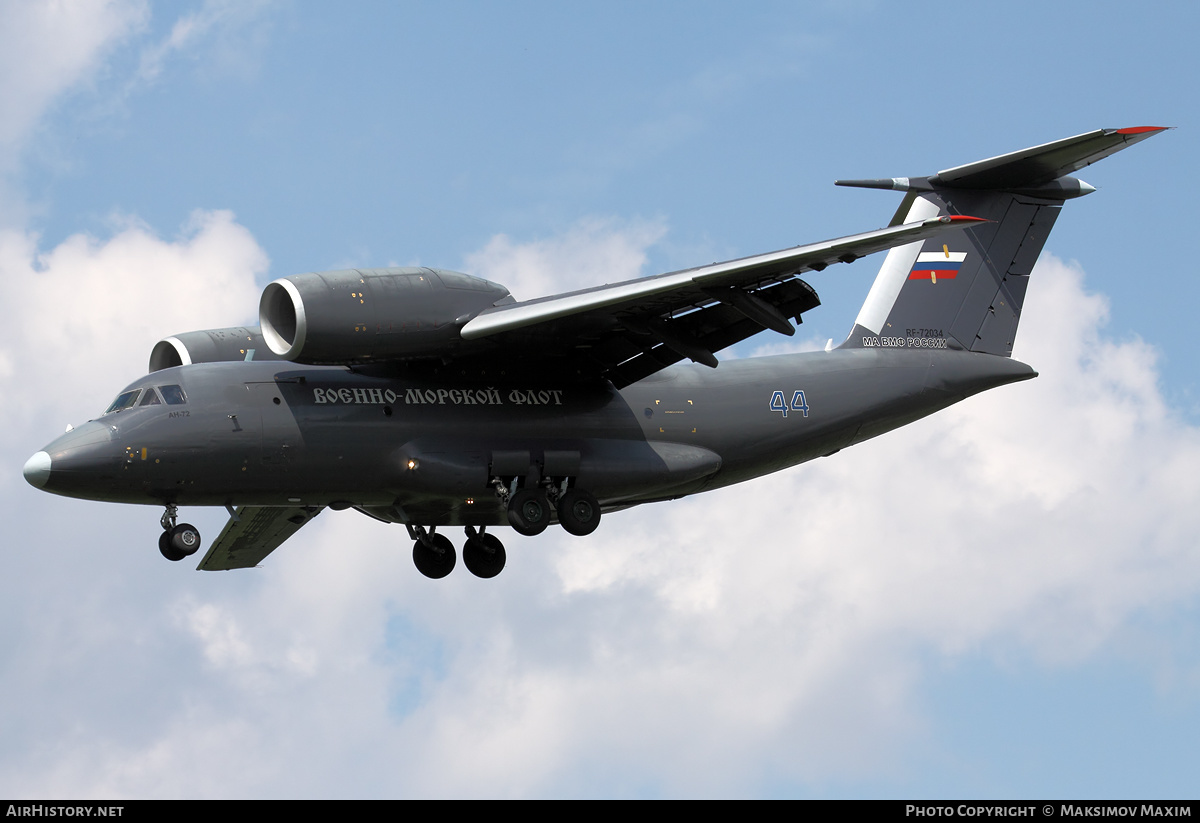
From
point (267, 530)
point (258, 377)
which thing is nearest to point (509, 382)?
point (258, 377)

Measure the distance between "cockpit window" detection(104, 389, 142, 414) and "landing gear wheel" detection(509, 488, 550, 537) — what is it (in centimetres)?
393

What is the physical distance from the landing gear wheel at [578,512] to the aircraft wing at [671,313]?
1404 mm

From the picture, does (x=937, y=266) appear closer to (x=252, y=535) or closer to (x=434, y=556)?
(x=434, y=556)

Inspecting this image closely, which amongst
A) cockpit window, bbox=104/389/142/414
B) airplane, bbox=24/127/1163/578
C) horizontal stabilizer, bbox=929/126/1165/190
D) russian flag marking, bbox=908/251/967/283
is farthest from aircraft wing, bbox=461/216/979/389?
cockpit window, bbox=104/389/142/414

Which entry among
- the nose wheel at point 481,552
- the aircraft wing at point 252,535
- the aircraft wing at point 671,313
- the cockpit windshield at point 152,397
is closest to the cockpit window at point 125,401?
the cockpit windshield at point 152,397

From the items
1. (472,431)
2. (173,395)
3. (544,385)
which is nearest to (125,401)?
(173,395)

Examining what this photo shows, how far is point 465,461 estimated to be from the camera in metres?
16.2

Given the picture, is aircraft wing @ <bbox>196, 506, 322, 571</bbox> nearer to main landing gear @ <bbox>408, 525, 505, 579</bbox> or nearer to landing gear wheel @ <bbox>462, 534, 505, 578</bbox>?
main landing gear @ <bbox>408, 525, 505, 579</bbox>

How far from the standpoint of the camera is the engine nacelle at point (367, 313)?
15.0 m

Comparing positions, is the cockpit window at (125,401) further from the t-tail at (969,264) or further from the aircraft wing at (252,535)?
the t-tail at (969,264)

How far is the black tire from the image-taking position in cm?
1811

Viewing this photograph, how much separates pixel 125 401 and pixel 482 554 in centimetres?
460
